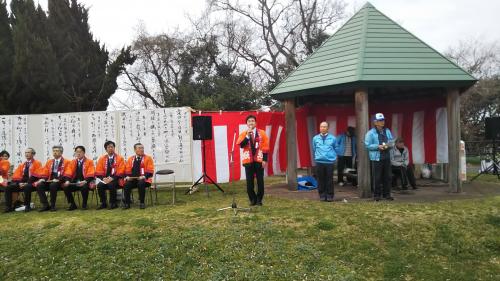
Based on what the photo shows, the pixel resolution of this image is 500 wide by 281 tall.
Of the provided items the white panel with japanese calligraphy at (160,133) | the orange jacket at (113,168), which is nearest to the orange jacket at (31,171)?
the orange jacket at (113,168)

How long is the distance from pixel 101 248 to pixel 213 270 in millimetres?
1807

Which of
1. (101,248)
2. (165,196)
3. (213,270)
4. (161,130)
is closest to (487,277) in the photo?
(213,270)

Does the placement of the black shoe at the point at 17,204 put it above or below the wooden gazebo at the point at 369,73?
below

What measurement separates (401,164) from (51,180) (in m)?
7.71

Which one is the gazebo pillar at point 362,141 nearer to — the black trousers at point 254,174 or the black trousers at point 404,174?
the black trousers at point 404,174

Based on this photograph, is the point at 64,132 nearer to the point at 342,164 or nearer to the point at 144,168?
the point at 144,168

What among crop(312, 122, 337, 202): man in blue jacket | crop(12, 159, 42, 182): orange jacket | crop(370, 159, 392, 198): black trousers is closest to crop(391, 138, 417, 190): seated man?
crop(370, 159, 392, 198): black trousers

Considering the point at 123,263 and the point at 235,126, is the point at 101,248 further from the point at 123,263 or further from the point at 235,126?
the point at 235,126

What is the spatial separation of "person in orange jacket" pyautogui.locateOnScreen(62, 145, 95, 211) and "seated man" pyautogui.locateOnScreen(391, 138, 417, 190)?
6695 mm

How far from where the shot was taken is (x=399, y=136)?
439 inches

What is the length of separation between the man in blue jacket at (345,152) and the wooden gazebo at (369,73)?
1755 mm

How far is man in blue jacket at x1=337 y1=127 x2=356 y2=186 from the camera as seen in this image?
10.9 metres

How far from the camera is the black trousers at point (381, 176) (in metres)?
7.95

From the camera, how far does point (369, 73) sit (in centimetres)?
823
